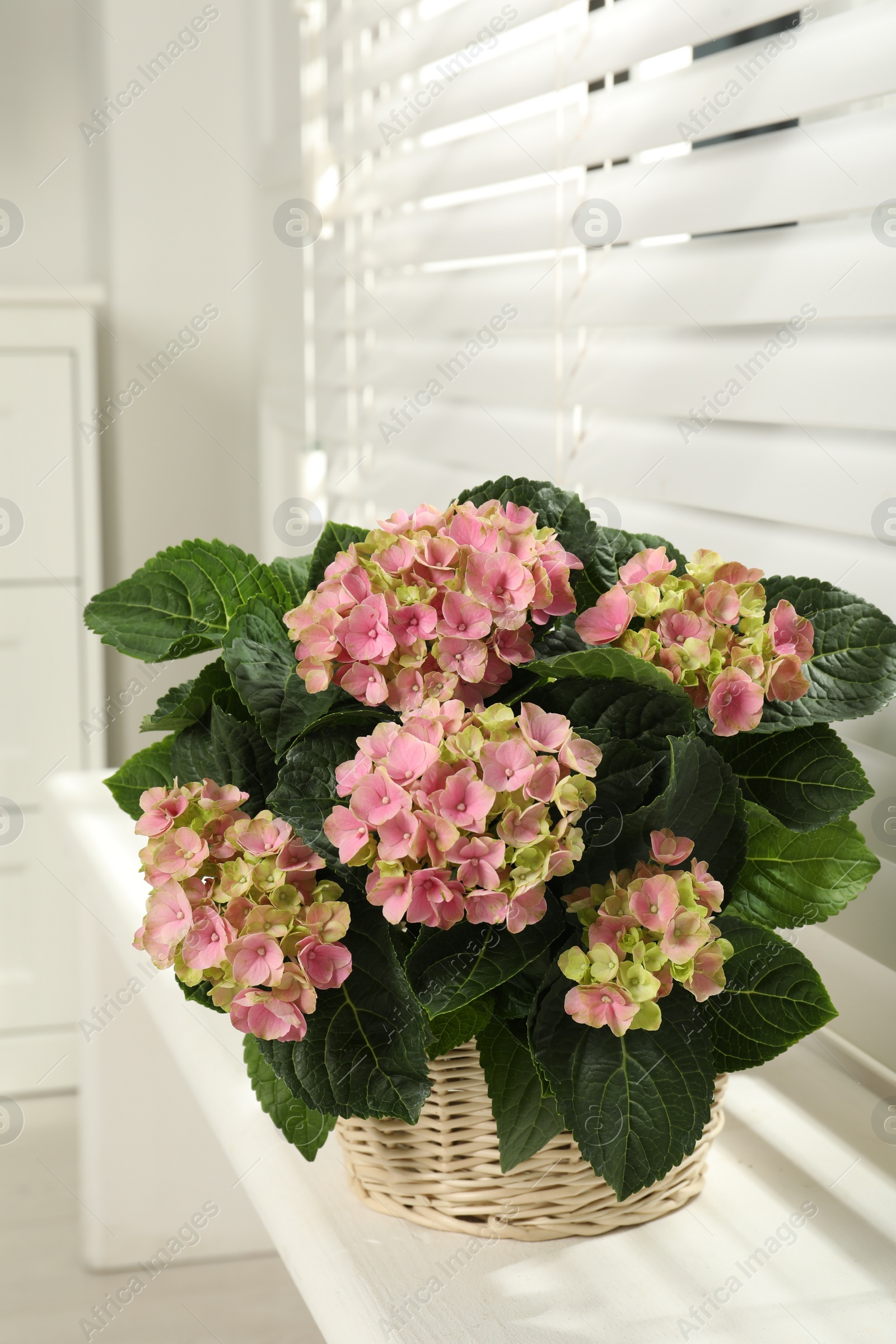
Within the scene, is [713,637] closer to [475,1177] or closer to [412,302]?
[475,1177]

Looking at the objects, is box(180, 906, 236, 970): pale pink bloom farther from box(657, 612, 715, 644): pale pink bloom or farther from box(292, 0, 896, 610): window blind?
box(292, 0, 896, 610): window blind

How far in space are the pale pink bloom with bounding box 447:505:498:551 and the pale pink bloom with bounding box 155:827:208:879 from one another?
0.18 meters

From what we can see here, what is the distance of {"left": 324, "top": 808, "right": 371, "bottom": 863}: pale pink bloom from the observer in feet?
1.58

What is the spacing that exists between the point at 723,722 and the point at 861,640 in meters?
0.09

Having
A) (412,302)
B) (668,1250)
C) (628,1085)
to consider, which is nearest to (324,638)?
(628,1085)

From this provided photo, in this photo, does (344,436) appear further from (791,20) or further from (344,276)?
(791,20)

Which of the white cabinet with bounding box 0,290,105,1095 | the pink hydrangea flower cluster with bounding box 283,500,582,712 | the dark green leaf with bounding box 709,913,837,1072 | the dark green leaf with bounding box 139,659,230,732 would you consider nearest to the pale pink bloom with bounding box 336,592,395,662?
the pink hydrangea flower cluster with bounding box 283,500,582,712

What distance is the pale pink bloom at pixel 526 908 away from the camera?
1.59ft

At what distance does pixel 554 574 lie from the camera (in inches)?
21.3

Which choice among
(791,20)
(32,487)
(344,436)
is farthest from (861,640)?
(32,487)

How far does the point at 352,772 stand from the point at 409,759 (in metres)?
0.03

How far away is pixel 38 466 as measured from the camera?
2035 mm

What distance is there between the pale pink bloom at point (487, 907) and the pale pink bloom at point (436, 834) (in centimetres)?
2

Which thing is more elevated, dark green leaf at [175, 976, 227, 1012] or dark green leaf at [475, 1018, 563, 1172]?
dark green leaf at [175, 976, 227, 1012]
